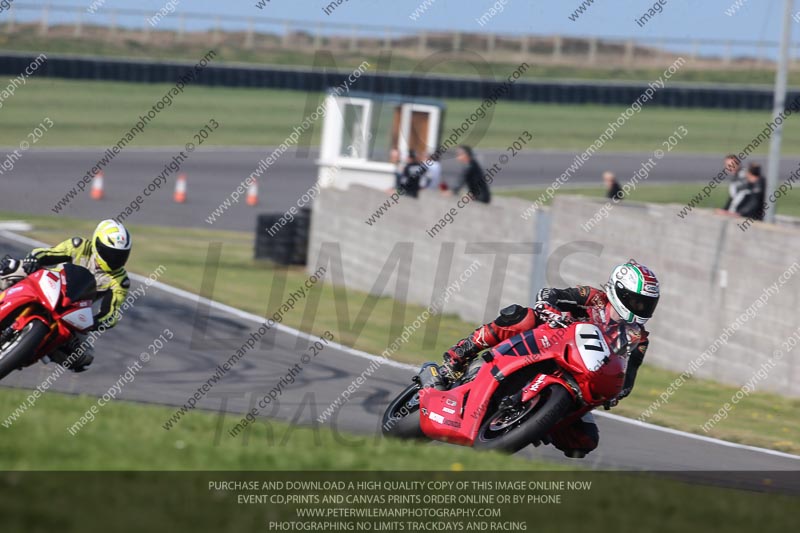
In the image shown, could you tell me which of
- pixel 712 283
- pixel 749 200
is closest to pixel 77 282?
pixel 712 283

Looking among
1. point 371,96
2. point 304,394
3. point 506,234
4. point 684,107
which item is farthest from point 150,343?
point 684,107

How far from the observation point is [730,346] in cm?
1436

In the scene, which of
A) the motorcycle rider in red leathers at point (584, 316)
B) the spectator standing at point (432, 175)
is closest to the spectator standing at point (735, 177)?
the spectator standing at point (432, 175)

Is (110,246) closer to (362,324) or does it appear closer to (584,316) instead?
(584,316)

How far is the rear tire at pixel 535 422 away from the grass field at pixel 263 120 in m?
30.5

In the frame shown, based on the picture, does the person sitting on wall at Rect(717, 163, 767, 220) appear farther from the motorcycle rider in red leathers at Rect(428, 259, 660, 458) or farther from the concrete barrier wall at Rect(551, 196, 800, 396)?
the motorcycle rider in red leathers at Rect(428, 259, 660, 458)

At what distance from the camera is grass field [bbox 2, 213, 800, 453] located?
1249 cm

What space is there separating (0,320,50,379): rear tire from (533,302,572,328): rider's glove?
12.5ft

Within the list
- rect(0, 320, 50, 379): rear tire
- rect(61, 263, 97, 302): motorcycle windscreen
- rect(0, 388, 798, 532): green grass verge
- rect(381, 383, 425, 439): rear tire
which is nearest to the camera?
rect(0, 388, 798, 532): green grass verge

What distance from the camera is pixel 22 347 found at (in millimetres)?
9258

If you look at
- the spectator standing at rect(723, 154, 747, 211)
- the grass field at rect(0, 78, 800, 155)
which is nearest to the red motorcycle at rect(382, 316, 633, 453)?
the spectator standing at rect(723, 154, 747, 211)

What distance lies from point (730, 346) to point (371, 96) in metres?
14.4

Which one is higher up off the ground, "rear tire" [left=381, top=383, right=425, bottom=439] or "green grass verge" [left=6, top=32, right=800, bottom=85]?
"green grass verge" [left=6, top=32, right=800, bottom=85]

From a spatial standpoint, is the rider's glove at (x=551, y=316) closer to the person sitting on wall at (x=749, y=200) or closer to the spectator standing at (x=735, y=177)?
the person sitting on wall at (x=749, y=200)
